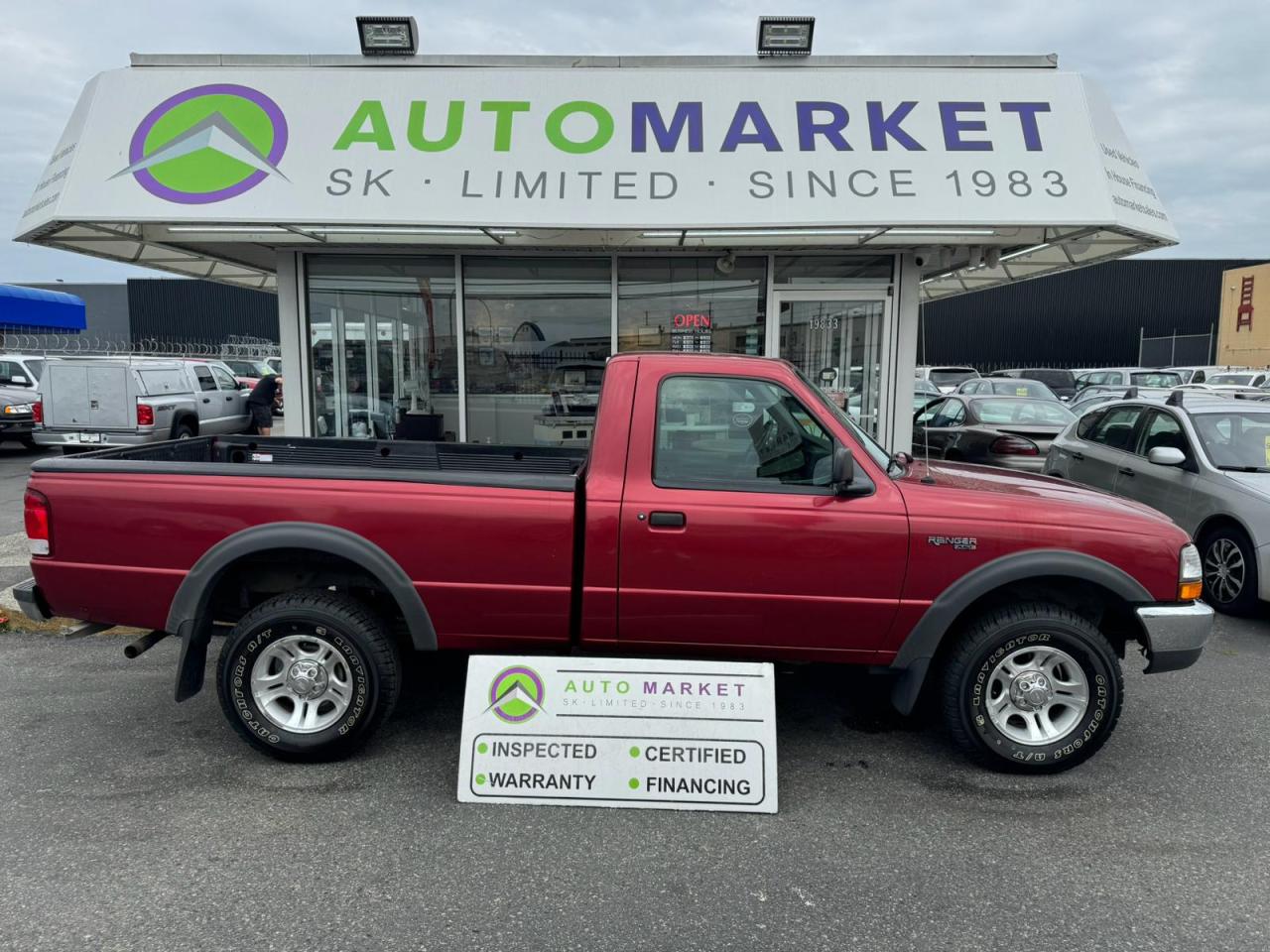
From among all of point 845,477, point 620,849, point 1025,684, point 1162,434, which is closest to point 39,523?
point 620,849

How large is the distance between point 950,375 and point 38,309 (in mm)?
28491

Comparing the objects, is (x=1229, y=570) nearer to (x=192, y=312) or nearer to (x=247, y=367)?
(x=247, y=367)

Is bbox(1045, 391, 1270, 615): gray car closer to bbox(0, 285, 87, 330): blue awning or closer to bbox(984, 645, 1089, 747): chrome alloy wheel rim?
bbox(984, 645, 1089, 747): chrome alloy wheel rim

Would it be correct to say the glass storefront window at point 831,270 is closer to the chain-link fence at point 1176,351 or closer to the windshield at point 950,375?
the windshield at point 950,375

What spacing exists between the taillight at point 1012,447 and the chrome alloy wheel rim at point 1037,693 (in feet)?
23.2

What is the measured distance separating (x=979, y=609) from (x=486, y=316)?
20.7 feet

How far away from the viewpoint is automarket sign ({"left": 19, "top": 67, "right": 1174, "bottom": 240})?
20.7ft

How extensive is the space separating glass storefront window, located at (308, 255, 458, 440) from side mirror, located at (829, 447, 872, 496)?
604 cm

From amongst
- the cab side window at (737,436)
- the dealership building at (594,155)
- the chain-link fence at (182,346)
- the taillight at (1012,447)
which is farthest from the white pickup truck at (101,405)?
the chain-link fence at (182,346)

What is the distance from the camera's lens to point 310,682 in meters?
3.70

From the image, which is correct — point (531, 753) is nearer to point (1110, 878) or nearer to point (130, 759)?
point (130, 759)

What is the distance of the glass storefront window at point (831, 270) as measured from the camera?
27.6ft

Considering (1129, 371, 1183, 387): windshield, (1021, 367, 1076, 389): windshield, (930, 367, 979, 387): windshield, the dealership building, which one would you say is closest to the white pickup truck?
the dealership building

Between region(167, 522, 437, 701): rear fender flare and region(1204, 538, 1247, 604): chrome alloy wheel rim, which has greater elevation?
region(167, 522, 437, 701): rear fender flare
